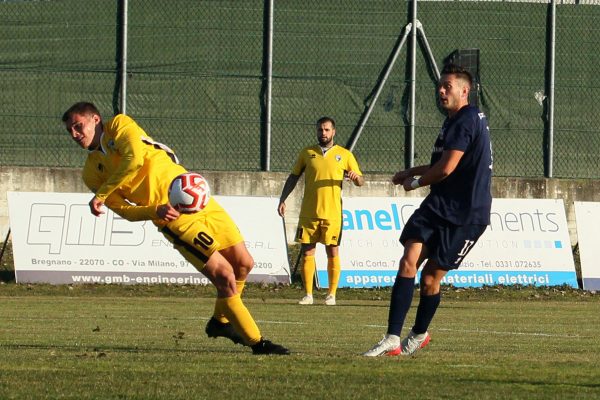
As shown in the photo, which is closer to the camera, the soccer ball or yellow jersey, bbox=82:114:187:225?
the soccer ball

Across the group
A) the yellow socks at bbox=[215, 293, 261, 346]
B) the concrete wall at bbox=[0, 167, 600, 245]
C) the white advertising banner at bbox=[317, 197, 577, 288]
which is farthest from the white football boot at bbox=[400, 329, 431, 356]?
the concrete wall at bbox=[0, 167, 600, 245]

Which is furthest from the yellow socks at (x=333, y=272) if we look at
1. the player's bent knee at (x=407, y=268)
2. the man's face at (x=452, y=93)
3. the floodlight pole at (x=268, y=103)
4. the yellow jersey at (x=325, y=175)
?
the man's face at (x=452, y=93)

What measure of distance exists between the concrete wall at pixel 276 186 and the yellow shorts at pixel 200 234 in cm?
1452

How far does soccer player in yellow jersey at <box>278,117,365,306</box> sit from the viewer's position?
65.4 ft

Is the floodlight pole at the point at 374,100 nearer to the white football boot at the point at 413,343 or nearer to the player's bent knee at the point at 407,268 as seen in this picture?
the white football boot at the point at 413,343

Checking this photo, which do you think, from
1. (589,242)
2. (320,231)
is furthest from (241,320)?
(589,242)

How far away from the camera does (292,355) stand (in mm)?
10320

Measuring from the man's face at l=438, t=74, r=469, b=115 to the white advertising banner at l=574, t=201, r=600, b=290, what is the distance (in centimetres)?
1271

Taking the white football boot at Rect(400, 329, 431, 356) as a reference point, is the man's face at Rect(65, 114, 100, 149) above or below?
above

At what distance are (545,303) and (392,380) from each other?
40.4 feet

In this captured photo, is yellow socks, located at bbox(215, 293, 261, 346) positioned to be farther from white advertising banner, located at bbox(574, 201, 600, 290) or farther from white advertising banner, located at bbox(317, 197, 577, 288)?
white advertising banner, located at bbox(574, 201, 600, 290)

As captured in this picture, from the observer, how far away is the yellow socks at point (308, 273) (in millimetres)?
19516

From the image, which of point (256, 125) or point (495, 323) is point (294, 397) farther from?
point (256, 125)

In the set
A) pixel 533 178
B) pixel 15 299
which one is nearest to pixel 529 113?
pixel 533 178
